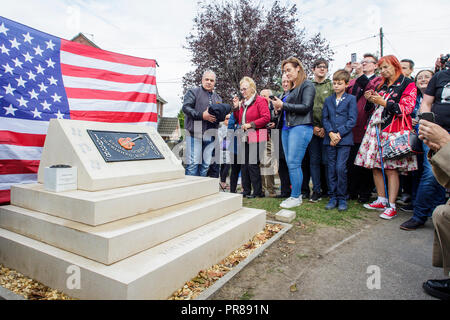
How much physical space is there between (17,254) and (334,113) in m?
4.54

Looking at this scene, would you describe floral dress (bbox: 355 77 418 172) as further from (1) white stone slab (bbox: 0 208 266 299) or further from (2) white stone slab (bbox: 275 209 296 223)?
(1) white stone slab (bbox: 0 208 266 299)

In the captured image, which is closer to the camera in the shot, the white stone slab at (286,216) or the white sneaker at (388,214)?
the white stone slab at (286,216)

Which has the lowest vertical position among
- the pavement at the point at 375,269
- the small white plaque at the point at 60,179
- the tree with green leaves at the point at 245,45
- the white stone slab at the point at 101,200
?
the pavement at the point at 375,269

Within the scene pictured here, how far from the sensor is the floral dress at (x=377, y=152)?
380 centimetres

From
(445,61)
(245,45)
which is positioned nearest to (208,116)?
(445,61)

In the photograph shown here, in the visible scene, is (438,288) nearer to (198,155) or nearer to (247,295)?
(247,295)

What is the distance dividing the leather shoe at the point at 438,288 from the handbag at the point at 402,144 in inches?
83.4

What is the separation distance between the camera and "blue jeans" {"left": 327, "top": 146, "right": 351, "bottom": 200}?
4266 millimetres

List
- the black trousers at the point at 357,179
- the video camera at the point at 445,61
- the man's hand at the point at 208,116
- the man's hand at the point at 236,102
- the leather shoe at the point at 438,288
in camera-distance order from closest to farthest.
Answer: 1. the leather shoe at the point at 438,288
2. the video camera at the point at 445,61
3. the man's hand at the point at 208,116
4. the black trousers at the point at 357,179
5. the man's hand at the point at 236,102

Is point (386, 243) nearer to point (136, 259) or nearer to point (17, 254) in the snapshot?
point (136, 259)

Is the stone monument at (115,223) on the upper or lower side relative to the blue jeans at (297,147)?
lower

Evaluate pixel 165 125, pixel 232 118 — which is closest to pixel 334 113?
pixel 232 118

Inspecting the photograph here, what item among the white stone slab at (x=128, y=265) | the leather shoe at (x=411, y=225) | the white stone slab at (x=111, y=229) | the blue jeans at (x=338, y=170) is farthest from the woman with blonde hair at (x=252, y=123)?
the leather shoe at (x=411, y=225)

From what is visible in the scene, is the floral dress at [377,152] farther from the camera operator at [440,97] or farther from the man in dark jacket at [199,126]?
the man in dark jacket at [199,126]
